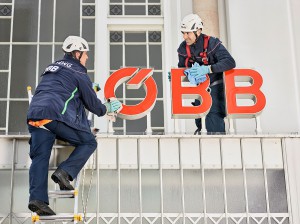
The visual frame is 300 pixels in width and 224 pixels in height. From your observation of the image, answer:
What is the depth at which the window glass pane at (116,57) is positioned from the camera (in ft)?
31.5

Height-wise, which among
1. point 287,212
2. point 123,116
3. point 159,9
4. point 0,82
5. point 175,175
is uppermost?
point 159,9

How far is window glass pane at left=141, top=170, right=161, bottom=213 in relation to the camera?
21.3 feet

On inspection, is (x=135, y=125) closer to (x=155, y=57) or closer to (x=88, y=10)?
(x=155, y=57)

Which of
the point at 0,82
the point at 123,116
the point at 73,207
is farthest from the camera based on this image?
the point at 0,82

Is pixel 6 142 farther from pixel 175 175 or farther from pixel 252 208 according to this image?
pixel 252 208

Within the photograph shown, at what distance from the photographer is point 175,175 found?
21.7 feet

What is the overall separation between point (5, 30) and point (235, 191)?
4.79 m

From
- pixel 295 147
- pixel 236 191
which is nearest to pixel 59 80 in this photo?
pixel 236 191

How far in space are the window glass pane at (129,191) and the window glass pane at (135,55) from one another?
3.34 metres

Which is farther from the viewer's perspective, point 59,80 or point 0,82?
point 0,82

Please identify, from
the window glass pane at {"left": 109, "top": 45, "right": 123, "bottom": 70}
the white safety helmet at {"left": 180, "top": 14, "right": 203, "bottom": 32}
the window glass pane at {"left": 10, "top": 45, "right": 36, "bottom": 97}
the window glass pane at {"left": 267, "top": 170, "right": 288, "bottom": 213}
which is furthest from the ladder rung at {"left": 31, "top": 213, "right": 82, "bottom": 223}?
the window glass pane at {"left": 109, "top": 45, "right": 123, "bottom": 70}

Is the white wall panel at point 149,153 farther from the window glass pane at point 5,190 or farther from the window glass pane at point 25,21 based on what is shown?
the window glass pane at point 25,21

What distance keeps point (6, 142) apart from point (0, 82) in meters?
3.10

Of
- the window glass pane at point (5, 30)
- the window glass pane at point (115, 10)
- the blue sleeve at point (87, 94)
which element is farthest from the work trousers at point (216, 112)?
the window glass pane at point (5, 30)
